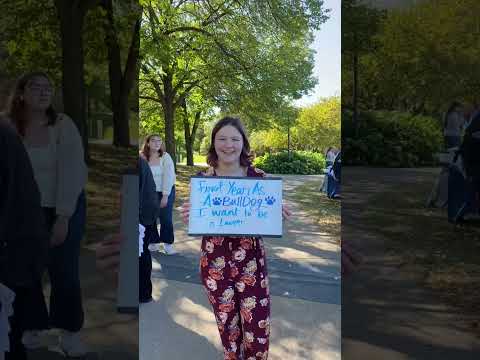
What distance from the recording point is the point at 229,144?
3.29 meters

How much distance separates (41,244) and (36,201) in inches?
9.8

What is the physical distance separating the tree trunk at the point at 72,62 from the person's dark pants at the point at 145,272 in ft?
2.04

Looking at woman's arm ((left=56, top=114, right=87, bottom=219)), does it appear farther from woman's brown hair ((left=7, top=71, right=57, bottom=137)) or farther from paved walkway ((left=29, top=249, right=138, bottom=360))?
paved walkway ((left=29, top=249, right=138, bottom=360))

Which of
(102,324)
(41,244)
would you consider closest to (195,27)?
(41,244)

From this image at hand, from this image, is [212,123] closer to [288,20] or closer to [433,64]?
[288,20]

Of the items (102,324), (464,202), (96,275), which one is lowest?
(102,324)

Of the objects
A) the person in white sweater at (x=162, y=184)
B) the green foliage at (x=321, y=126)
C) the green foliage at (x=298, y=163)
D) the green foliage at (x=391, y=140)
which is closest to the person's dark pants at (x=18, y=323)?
the person in white sweater at (x=162, y=184)

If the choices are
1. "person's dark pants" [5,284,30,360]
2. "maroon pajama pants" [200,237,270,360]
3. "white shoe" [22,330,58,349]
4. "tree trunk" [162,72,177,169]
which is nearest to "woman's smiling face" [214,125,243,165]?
"tree trunk" [162,72,177,169]

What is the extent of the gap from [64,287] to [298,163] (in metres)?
1.53

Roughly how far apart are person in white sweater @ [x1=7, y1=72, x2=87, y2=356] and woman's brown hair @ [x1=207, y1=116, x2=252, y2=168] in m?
0.75

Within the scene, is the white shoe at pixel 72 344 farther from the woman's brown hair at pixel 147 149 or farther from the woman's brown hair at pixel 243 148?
the woman's brown hair at pixel 243 148

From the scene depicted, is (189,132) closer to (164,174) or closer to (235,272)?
(164,174)

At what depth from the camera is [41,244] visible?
11.2ft

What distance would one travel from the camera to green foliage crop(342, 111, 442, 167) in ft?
11.8
